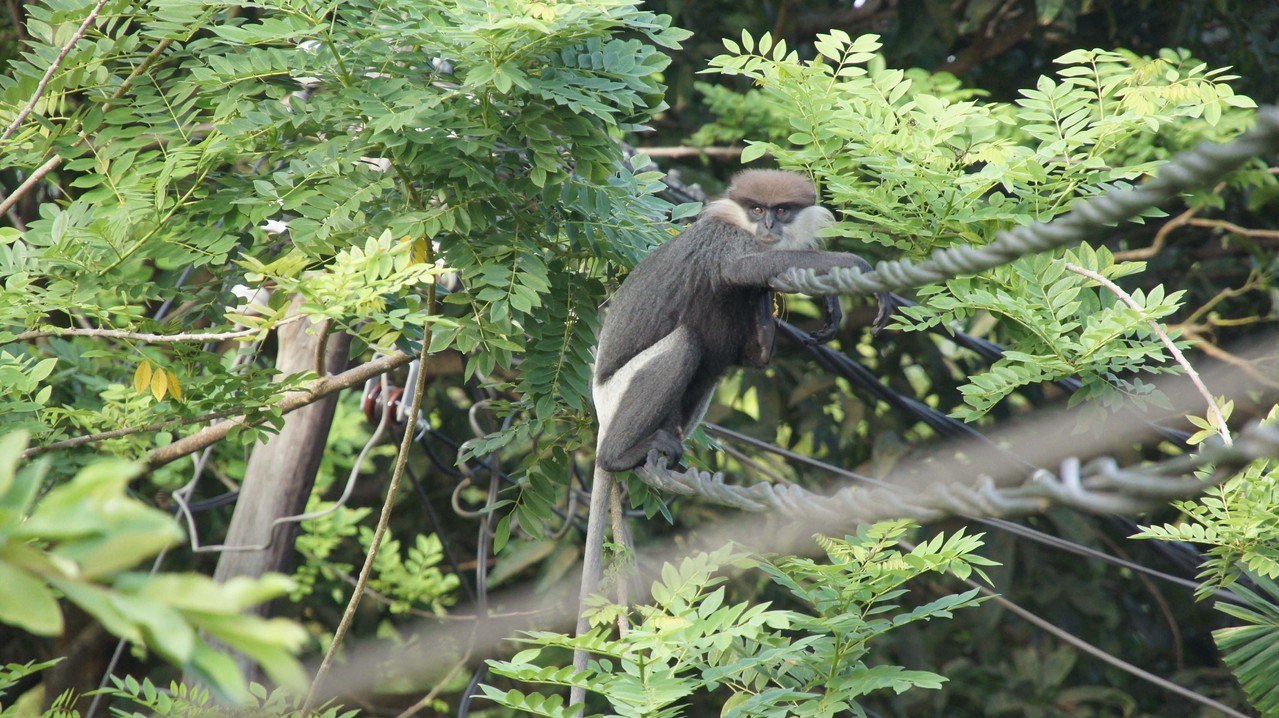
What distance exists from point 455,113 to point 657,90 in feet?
1.92

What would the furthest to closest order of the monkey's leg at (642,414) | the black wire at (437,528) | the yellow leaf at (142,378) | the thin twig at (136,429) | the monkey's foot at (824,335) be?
1. the black wire at (437,528)
2. the monkey's leg at (642,414)
3. the monkey's foot at (824,335)
4. the thin twig at (136,429)
5. the yellow leaf at (142,378)

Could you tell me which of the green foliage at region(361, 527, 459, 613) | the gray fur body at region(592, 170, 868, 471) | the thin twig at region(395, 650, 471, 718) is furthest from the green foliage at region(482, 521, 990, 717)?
the green foliage at region(361, 527, 459, 613)

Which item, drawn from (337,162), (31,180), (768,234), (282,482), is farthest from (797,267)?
(31,180)

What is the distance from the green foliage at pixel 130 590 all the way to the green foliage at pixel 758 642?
1511mm

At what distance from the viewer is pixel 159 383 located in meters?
3.12

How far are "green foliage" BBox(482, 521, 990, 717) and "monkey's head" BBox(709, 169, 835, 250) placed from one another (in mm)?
1199

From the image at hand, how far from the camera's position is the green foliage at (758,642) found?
2447mm

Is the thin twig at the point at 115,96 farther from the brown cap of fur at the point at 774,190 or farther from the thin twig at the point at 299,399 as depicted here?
the brown cap of fur at the point at 774,190

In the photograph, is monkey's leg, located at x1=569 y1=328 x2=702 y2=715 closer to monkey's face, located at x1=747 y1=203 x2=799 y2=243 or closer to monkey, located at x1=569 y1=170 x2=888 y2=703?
monkey, located at x1=569 y1=170 x2=888 y2=703

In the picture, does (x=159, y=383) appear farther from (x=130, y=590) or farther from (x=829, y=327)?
(x=130, y=590)

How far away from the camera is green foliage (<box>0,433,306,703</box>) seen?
920 mm

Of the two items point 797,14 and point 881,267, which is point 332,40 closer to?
point 881,267

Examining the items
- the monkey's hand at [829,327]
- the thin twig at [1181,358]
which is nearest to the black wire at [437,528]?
the monkey's hand at [829,327]

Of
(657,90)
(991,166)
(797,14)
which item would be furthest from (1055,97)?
(797,14)
